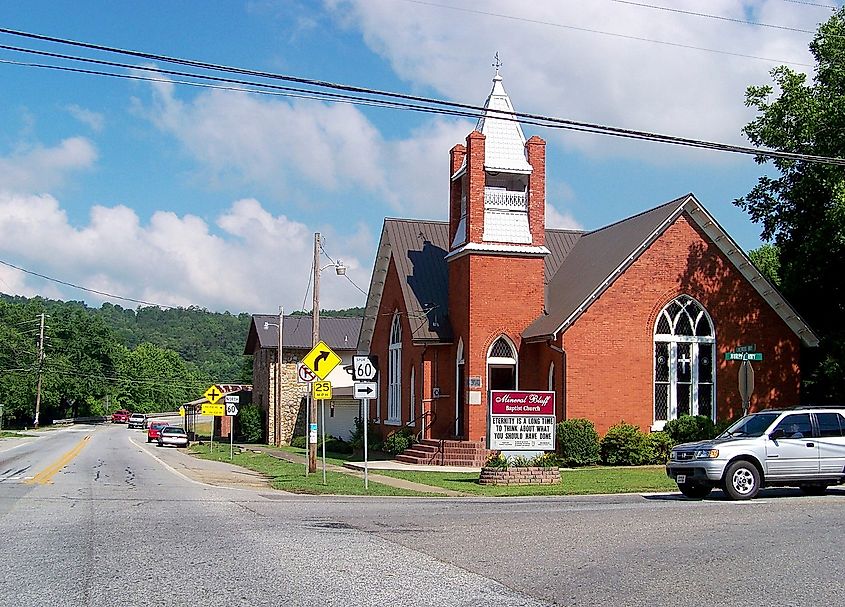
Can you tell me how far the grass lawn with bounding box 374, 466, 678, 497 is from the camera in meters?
21.5

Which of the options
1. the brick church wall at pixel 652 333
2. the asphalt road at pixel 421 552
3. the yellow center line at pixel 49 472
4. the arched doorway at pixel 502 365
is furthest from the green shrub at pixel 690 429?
the yellow center line at pixel 49 472

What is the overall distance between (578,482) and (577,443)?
16.7ft

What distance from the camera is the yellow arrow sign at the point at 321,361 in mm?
23859

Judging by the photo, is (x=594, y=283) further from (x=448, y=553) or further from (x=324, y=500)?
(x=448, y=553)

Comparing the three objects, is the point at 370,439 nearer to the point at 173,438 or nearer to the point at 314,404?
the point at 314,404

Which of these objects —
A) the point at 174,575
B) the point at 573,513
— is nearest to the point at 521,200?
the point at 573,513

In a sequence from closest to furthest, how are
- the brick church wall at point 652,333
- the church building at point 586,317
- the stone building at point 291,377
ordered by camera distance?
the brick church wall at point 652,333, the church building at point 586,317, the stone building at point 291,377

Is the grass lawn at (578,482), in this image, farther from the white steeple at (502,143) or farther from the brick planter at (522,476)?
the white steeple at (502,143)

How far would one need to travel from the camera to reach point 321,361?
78.6ft

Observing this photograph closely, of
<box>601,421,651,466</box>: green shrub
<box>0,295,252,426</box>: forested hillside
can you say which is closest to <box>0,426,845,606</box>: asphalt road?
<box>601,421,651,466</box>: green shrub

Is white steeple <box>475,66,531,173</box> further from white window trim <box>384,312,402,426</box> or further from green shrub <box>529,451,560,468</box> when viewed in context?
green shrub <box>529,451,560,468</box>

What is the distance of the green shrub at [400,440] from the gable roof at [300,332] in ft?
79.5

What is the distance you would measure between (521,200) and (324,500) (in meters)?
16.0

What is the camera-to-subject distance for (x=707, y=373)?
3070 centimetres
